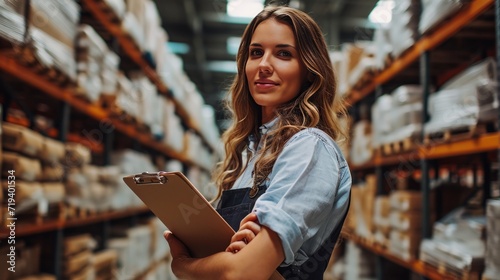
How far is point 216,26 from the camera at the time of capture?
32.4 ft

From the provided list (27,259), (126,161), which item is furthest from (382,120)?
(27,259)

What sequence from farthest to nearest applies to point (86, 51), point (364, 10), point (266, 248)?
point (364, 10) → point (86, 51) → point (266, 248)

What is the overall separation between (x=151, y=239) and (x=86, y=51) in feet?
10.9

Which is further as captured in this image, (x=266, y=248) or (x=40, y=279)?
(x=40, y=279)

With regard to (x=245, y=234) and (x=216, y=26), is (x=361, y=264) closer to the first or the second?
(x=245, y=234)

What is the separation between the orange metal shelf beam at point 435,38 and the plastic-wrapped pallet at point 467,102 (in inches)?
10.9

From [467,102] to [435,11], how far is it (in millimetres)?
710

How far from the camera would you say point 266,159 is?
153 cm

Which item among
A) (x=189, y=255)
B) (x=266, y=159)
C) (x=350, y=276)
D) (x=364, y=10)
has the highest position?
(x=364, y=10)

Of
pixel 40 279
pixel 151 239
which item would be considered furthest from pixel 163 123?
pixel 40 279

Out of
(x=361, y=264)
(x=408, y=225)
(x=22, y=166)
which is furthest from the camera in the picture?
(x=361, y=264)

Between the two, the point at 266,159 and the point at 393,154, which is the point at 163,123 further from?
the point at 266,159

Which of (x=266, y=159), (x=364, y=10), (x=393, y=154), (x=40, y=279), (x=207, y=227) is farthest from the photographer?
(x=364, y=10)

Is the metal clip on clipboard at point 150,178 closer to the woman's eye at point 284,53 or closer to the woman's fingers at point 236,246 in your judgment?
the woman's fingers at point 236,246
